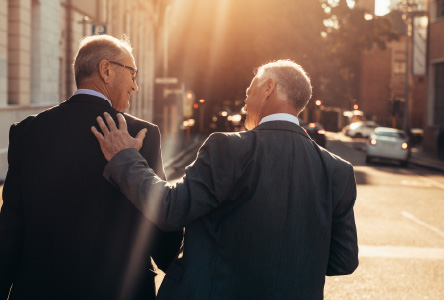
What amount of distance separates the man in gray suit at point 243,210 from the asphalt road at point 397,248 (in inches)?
139

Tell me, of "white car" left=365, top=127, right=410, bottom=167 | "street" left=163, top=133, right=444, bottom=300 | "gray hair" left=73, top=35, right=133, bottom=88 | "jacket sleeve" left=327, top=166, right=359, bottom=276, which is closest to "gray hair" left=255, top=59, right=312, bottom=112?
"jacket sleeve" left=327, top=166, right=359, bottom=276

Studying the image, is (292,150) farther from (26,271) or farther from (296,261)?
(26,271)

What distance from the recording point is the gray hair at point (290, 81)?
271 cm

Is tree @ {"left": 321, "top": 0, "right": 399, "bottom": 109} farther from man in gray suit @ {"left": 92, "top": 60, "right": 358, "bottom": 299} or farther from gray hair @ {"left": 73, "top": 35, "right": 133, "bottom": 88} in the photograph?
man in gray suit @ {"left": 92, "top": 60, "right": 358, "bottom": 299}

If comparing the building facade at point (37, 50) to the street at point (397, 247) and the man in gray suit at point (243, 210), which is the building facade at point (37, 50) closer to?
the street at point (397, 247)

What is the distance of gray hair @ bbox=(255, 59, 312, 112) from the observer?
2.71 meters

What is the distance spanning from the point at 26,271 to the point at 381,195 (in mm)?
12549

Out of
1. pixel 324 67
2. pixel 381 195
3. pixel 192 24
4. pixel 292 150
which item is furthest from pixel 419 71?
pixel 292 150

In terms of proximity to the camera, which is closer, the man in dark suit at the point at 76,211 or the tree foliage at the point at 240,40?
the man in dark suit at the point at 76,211

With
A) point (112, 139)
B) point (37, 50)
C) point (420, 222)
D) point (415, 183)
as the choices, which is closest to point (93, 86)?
point (112, 139)

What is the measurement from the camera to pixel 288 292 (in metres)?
2.56

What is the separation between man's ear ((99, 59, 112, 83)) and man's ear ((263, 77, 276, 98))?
63cm

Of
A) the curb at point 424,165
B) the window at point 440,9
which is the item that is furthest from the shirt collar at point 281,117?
the window at point 440,9

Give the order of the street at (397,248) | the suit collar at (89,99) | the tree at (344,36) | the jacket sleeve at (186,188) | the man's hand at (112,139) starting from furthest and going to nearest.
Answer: the tree at (344,36), the street at (397,248), the suit collar at (89,99), the man's hand at (112,139), the jacket sleeve at (186,188)
